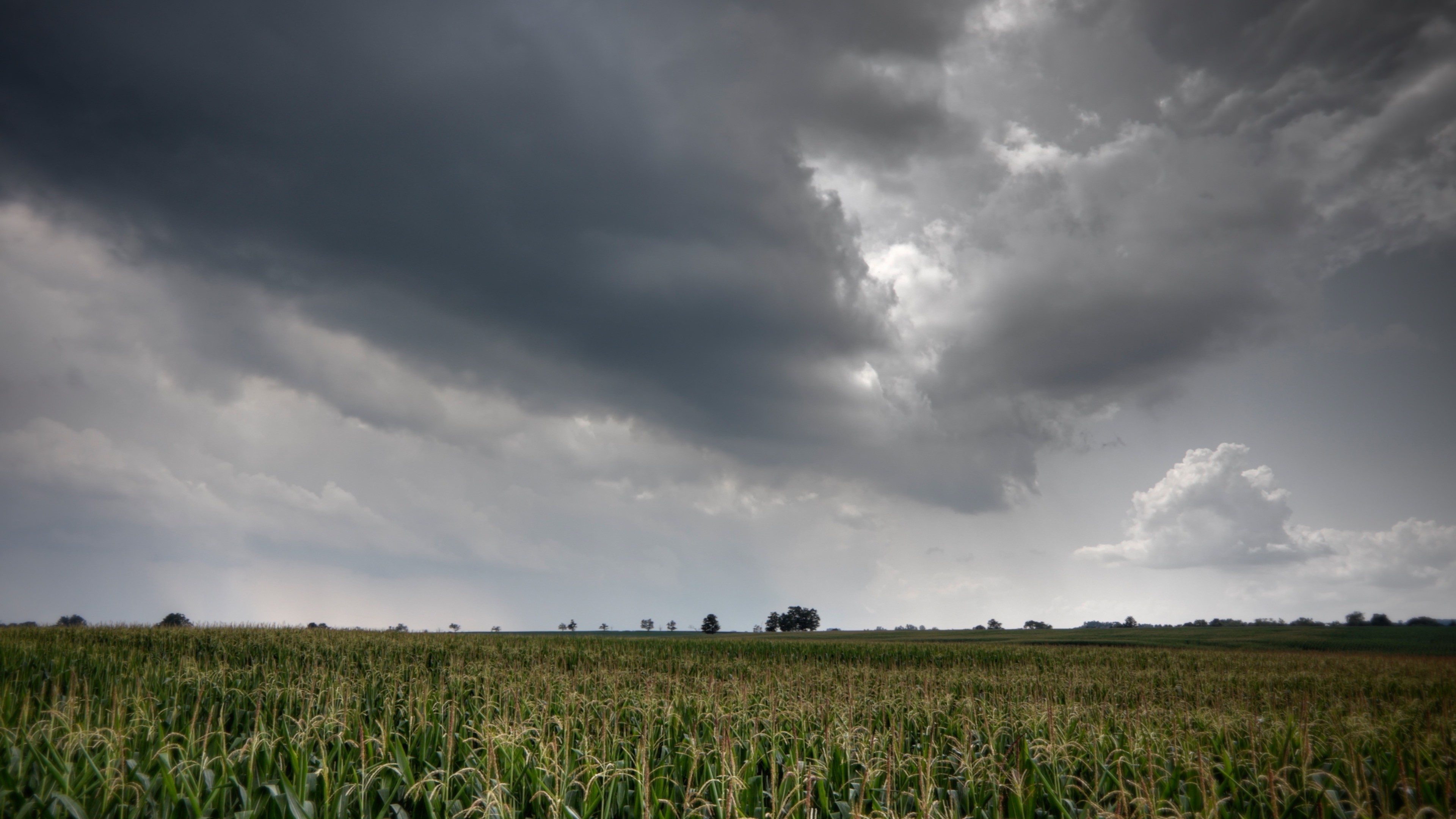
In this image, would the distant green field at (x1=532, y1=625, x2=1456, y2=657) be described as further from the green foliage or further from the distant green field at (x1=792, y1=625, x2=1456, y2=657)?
the green foliage

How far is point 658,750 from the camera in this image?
360 inches

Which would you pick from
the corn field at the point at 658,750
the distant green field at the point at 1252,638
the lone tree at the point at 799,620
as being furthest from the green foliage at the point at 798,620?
the corn field at the point at 658,750

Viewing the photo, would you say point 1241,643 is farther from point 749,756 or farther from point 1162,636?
point 749,756

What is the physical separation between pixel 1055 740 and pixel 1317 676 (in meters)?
34.3

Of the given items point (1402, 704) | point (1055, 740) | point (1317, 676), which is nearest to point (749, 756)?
point (1055, 740)

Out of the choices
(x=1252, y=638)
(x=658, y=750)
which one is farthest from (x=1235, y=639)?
(x=658, y=750)

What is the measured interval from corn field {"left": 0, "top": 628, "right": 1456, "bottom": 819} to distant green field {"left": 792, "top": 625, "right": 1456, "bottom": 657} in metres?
52.8

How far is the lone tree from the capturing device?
185 metres

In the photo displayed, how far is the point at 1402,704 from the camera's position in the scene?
2272 centimetres

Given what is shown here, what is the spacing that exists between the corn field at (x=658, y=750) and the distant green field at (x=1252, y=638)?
2078 inches

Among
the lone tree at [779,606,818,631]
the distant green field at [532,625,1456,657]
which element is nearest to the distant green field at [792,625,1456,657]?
the distant green field at [532,625,1456,657]

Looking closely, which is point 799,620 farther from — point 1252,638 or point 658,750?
point 658,750

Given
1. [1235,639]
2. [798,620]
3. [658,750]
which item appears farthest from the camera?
[798,620]

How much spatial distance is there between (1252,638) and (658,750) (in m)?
110
